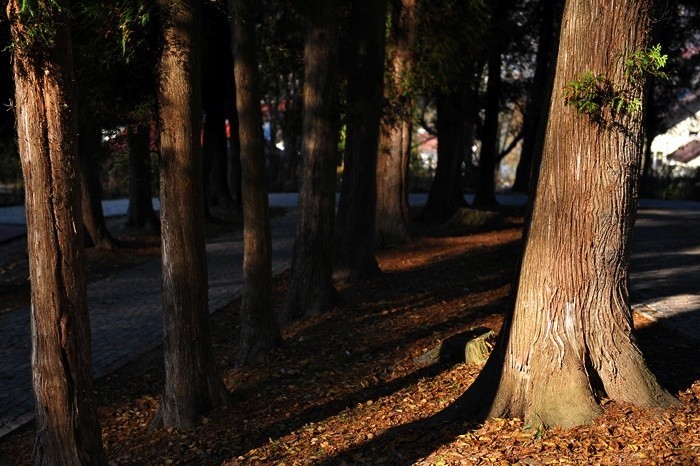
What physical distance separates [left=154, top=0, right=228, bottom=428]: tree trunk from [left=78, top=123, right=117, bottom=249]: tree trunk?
10880 mm

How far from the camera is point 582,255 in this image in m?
6.31

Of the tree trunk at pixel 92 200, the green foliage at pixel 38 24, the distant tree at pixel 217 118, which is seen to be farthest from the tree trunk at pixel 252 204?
the distant tree at pixel 217 118

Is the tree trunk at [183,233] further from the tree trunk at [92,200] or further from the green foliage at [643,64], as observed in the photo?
the tree trunk at [92,200]

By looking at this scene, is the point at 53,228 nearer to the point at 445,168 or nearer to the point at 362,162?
the point at 362,162

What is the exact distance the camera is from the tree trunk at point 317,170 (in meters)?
11.8

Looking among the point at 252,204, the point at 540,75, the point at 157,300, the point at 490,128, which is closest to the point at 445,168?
the point at 490,128

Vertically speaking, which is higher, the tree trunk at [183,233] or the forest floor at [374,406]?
the tree trunk at [183,233]

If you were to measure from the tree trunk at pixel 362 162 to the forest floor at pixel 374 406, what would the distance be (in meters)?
1.09

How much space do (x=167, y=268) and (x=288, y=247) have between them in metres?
12.9

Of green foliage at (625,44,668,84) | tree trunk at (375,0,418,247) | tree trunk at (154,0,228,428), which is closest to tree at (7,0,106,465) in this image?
tree trunk at (154,0,228,428)

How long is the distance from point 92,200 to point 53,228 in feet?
46.5

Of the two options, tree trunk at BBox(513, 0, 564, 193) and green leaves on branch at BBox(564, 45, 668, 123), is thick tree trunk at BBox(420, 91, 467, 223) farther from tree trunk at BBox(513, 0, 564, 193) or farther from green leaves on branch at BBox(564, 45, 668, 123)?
green leaves on branch at BBox(564, 45, 668, 123)

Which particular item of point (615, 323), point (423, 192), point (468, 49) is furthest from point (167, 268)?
point (423, 192)

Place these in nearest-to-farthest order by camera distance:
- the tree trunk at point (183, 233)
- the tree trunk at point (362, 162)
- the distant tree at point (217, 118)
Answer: the tree trunk at point (183, 233)
the tree trunk at point (362, 162)
the distant tree at point (217, 118)
